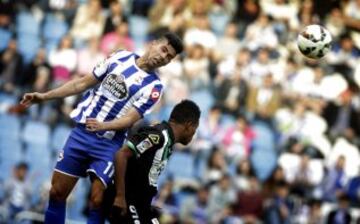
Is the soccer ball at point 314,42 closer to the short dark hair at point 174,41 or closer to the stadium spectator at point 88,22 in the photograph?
the short dark hair at point 174,41

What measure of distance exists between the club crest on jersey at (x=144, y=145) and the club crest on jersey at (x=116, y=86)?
0.92m

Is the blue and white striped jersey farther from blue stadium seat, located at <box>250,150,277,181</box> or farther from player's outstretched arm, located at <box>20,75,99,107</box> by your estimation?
blue stadium seat, located at <box>250,150,277,181</box>

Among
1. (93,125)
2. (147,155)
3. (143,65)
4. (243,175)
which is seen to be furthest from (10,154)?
(147,155)

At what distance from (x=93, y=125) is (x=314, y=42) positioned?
337 centimetres

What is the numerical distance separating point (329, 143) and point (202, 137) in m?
2.77

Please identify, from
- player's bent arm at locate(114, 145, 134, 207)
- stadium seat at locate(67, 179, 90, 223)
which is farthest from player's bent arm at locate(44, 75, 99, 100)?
stadium seat at locate(67, 179, 90, 223)

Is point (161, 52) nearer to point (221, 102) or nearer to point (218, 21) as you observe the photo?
point (221, 102)

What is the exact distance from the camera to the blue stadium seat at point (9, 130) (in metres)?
18.1

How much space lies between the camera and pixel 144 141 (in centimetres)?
897

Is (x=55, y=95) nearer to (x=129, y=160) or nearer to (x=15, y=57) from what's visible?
(x=129, y=160)

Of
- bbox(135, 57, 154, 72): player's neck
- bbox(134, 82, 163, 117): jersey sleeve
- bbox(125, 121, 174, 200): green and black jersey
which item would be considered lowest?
bbox(125, 121, 174, 200): green and black jersey

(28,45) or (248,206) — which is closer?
(248,206)

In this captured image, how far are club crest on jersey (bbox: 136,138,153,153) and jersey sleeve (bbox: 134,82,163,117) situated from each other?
0.66 meters

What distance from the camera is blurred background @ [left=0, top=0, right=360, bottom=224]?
17.7 metres
